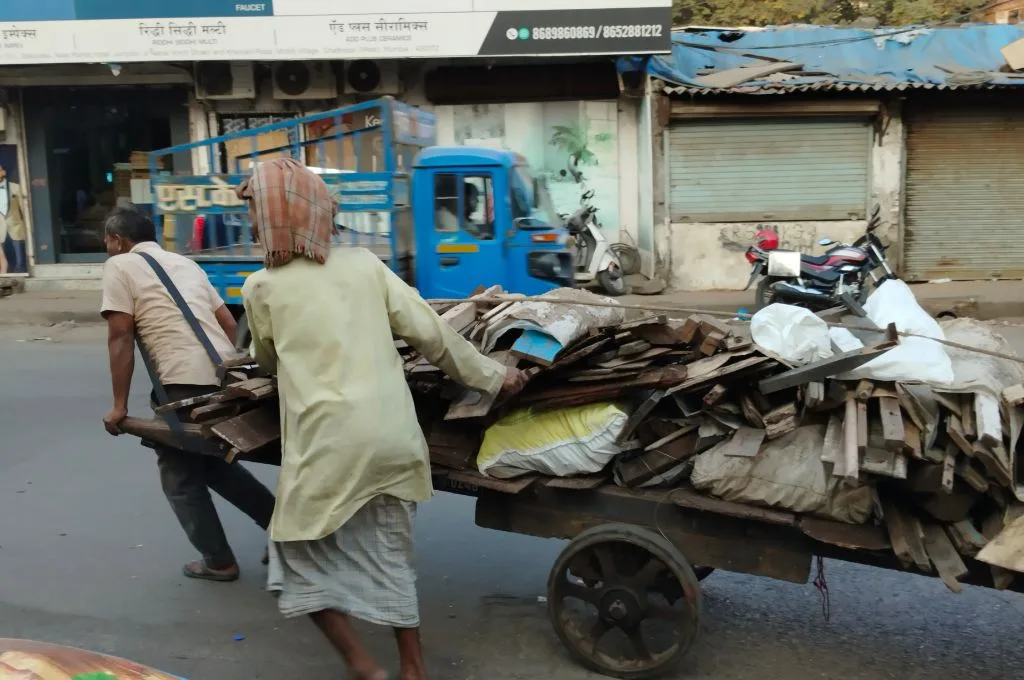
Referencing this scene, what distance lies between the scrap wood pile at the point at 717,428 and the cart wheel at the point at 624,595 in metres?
0.21

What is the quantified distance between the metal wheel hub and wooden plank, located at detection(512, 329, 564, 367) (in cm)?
80

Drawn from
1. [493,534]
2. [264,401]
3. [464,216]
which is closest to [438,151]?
[464,216]

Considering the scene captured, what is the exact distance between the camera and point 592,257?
12.3 m

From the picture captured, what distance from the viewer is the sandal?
4.07m

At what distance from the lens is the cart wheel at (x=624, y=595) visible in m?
3.01

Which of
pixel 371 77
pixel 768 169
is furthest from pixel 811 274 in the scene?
pixel 371 77

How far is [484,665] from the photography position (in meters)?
3.35

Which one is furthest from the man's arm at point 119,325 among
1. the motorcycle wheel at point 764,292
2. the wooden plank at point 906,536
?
the motorcycle wheel at point 764,292

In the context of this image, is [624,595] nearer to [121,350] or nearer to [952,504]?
[952,504]

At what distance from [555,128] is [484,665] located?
11079 mm

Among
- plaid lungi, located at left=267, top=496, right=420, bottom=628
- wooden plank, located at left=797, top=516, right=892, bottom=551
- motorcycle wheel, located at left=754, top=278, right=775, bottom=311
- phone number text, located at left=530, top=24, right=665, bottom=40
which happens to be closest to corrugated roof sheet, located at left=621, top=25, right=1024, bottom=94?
phone number text, located at left=530, top=24, right=665, bottom=40

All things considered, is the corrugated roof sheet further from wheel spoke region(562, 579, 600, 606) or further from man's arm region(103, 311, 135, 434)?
wheel spoke region(562, 579, 600, 606)

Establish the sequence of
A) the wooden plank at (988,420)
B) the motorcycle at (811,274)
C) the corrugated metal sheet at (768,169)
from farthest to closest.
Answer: the corrugated metal sheet at (768,169)
the motorcycle at (811,274)
the wooden plank at (988,420)

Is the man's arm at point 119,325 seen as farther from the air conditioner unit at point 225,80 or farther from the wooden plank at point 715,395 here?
the air conditioner unit at point 225,80
